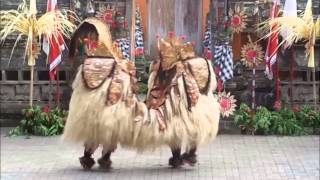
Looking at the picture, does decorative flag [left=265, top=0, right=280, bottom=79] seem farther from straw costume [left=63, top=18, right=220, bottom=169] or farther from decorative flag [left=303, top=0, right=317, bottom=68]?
straw costume [left=63, top=18, right=220, bottom=169]

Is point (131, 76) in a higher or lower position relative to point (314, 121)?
higher

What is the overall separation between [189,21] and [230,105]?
3204 millimetres

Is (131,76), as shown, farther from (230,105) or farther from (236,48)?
(236,48)

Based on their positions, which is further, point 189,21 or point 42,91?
point 189,21

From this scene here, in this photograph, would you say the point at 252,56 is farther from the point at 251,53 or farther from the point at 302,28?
the point at 302,28

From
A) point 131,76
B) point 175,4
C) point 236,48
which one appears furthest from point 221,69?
point 131,76

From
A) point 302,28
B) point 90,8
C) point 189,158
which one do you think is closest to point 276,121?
point 302,28

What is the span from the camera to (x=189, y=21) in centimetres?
1453

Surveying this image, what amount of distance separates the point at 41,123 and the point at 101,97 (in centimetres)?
343

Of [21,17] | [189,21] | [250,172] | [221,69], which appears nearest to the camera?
[250,172]

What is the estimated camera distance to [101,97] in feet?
28.2

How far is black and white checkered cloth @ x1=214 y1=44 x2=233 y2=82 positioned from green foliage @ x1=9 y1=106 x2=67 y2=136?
2.68m

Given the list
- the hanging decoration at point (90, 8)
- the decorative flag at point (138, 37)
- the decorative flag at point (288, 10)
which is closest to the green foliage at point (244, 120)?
the decorative flag at point (288, 10)

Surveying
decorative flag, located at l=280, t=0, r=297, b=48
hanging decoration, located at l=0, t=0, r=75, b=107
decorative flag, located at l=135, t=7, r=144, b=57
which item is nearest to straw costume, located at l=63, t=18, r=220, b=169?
hanging decoration, located at l=0, t=0, r=75, b=107
